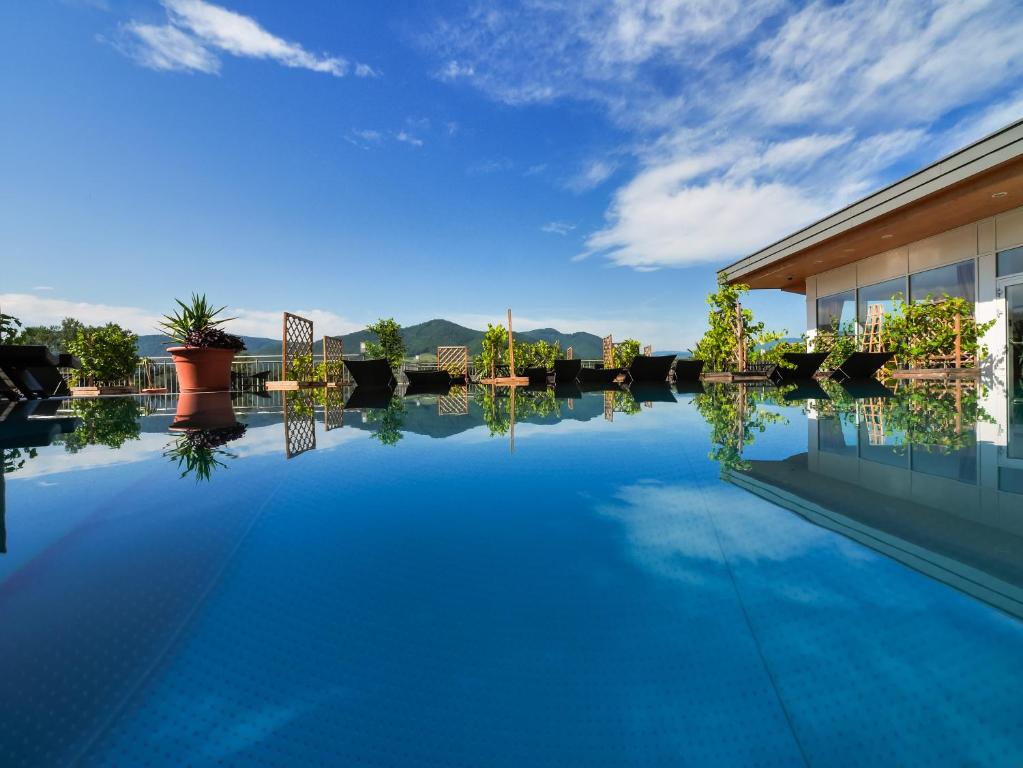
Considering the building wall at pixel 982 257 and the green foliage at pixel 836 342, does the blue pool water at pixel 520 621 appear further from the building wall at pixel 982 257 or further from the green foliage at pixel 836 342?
the green foliage at pixel 836 342

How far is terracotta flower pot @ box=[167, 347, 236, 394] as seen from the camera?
22.3 feet

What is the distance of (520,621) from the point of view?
772 millimetres

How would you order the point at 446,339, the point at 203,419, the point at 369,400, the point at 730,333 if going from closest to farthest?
the point at 203,419, the point at 369,400, the point at 730,333, the point at 446,339

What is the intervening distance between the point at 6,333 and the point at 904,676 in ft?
32.8

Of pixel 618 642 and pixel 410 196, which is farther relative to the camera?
pixel 410 196

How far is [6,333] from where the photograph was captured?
6602 mm

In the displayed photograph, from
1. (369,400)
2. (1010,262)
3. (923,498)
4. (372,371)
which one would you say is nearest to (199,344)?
(369,400)

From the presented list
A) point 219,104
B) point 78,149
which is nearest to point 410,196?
point 219,104

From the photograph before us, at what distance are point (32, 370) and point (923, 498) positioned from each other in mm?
10131

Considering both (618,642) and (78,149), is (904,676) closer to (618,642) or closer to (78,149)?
(618,642)

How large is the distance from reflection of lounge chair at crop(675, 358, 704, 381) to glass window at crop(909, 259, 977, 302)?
15.1 feet

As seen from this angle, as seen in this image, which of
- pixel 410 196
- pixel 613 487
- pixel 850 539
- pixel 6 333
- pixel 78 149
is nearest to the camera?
pixel 850 539

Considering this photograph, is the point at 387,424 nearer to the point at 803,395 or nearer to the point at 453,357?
the point at 803,395

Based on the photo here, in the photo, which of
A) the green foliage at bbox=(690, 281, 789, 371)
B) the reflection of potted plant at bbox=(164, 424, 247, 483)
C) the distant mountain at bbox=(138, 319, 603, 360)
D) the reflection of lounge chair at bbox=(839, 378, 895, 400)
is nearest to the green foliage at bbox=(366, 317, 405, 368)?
the green foliage at bbox=(690, 281, 789, 371)
